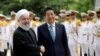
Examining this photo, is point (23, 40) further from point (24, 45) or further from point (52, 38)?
point (52, 38)

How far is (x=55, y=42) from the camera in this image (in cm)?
923

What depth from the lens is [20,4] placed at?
1216 inches

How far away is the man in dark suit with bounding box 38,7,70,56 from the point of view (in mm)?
9227

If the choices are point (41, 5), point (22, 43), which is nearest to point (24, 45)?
point (22, 43)

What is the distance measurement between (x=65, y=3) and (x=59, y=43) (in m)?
21.0

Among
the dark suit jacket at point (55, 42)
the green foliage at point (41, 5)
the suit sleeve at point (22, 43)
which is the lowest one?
the green foliage at point (41, 5)

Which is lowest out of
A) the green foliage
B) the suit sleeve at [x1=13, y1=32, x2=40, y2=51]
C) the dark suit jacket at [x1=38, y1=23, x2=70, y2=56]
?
the green foliage

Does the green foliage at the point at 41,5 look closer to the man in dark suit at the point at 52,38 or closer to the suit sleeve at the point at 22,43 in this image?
the man in dark suit at the point at 52,38

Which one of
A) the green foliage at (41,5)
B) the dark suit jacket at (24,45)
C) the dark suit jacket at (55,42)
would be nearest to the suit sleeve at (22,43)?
the dark suit jacket at (24,45)

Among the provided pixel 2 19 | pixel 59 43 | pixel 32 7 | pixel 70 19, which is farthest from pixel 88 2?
pixel 59 43

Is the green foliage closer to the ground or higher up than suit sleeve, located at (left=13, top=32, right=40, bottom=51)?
closer to the ground

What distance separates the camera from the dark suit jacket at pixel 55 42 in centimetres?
923

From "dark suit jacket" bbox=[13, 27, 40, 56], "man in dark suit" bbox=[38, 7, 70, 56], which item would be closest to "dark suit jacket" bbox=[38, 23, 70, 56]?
"man in dark suit" bbox=[38, 7, 70, 56]

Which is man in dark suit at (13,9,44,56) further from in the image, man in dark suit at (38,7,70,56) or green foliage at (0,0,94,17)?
green foliage at (0,0,94,17)
